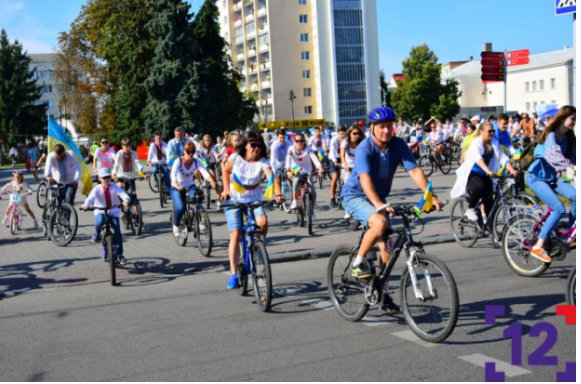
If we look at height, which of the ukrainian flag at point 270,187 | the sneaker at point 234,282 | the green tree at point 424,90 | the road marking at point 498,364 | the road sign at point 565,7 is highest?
the green tree at point 424,90

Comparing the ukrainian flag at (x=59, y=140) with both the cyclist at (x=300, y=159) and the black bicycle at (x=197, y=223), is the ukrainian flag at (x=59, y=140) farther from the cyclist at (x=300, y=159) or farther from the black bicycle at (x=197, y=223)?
the cyclist at (x=300, y=159)

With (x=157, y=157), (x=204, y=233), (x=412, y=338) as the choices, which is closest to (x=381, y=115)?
(x=412, y=338)

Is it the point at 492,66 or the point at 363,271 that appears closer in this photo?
the point at 363,271

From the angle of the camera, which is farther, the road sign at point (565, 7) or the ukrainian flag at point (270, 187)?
the road sign at point (565, 7)

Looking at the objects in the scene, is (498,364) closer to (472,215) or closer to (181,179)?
(472,215)

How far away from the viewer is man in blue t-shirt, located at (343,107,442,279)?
5.81 m

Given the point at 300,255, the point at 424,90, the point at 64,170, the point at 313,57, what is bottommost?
the point at 300,255

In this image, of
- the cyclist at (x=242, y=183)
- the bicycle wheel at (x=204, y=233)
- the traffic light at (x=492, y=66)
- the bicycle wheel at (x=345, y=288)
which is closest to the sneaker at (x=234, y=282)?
the cyclist at (x=242, y=183)

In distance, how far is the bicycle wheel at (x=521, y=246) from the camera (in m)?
7.84

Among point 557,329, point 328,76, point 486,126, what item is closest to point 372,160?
point 557,329

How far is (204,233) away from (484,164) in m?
4.20

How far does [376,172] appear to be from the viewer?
6.04 metres

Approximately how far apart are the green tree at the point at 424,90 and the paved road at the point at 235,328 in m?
69.1

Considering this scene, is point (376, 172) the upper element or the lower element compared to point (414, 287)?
upper
